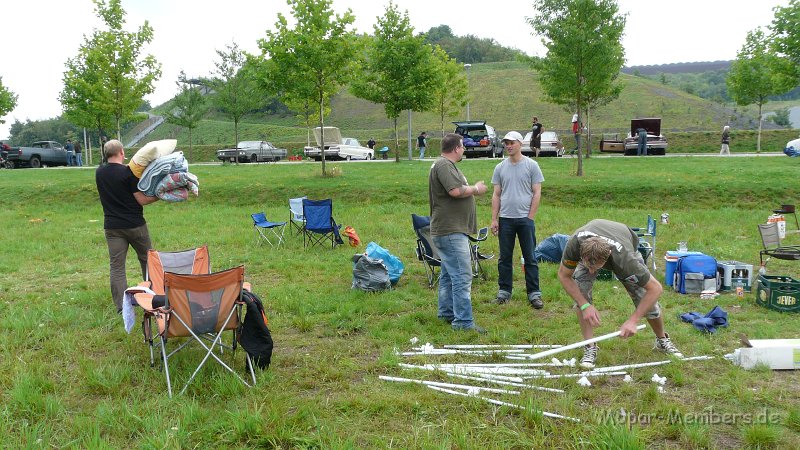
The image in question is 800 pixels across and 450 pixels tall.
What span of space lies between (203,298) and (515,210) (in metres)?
3.23

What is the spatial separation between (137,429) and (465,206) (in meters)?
3.04

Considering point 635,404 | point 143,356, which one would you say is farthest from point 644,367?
point 143,356

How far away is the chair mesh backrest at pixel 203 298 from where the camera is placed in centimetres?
400

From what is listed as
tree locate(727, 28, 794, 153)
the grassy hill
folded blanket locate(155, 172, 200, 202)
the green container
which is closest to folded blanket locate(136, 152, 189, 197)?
folded blanket locate(155, 172, 200, 202)

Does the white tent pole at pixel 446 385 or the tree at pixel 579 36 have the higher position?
the tree at pixel 579 36

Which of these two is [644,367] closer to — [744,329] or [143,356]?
[744,329]

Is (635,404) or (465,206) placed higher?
(465,206)

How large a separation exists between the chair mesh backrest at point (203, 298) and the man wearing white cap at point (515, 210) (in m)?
2.86

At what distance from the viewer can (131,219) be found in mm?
5574

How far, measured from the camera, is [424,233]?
6.98 m

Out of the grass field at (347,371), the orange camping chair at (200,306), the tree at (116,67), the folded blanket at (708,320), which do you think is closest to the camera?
the grass field at (347,371)

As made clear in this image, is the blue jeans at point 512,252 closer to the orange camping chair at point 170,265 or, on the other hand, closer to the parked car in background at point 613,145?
the orange camping chair at point 170,265

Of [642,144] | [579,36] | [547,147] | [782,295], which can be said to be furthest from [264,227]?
[642,144]

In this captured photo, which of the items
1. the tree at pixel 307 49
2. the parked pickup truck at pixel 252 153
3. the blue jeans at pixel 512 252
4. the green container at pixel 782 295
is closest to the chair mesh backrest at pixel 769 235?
the green container at pixel 782 295
